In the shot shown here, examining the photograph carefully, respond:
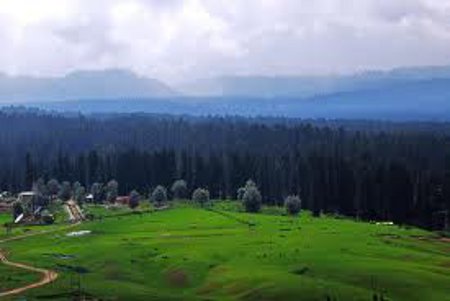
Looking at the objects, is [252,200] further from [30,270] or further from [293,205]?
[30,270]

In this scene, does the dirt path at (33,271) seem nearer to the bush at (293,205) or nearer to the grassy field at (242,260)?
the grassy field at (242,260)

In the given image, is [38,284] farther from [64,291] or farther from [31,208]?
[31,208]

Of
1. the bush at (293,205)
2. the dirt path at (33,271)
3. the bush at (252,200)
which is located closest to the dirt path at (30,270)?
Answer: the dirt path at (33,271)

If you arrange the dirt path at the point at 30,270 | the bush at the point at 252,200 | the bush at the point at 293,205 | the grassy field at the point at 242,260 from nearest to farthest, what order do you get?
the dirt path at the point at 30,270 → the grassy field at the point at 242,260 → the bush at the point at 293,205 → the bush at the point at 252,200

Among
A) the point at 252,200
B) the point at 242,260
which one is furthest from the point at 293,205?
the point at 242,260

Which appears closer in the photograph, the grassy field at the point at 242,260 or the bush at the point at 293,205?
the grassy field at the point at 242,260

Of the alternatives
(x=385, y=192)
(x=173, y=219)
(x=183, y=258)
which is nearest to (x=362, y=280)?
(x=183, y=258)

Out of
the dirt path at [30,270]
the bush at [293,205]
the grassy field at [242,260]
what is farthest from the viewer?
the bush at [293,205]

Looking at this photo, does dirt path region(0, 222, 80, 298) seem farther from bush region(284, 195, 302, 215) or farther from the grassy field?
bush region(284, 195, 302, 215)

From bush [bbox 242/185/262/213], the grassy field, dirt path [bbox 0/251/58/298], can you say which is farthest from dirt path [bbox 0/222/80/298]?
bush [bbox 242/185/262/213]
